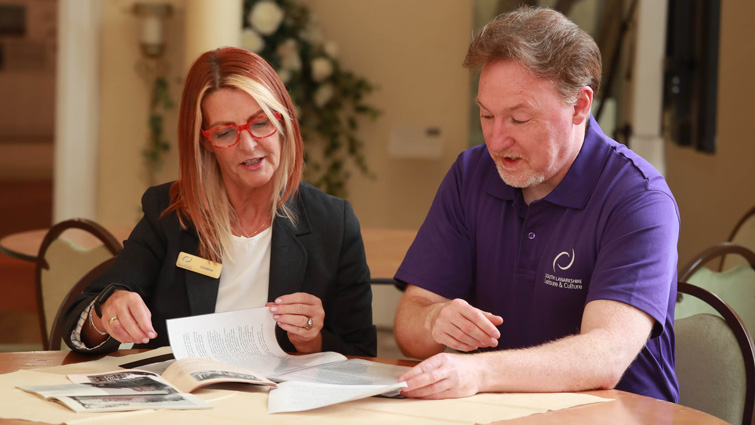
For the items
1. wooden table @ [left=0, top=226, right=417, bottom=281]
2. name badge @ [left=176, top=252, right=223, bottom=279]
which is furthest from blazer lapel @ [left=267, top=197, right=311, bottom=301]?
wooden table @ [left=0, top=226, right=417, bottom=281]

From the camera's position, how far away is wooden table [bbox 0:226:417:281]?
9.45 ft

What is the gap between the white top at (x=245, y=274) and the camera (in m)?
1.90

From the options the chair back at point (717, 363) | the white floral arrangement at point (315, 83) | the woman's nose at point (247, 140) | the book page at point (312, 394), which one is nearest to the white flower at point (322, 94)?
the white floral arrangement at point (315, 83)

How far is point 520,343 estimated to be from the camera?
1.79 m

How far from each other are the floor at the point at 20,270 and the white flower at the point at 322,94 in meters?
1.99

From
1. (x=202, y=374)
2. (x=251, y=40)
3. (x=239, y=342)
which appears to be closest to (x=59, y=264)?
(x=239, y=342)

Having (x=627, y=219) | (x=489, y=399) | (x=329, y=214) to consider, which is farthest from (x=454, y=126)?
(x=489, y=399)

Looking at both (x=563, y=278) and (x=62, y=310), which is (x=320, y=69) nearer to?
(x=62, y=310)

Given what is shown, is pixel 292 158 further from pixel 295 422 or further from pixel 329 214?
pixel 295 422

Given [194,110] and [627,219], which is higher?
[194,110]

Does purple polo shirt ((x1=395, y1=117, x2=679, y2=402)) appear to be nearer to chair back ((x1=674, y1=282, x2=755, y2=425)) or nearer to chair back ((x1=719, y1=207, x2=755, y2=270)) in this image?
chair back ((x1=674, y1=282, x2=755, y2=425))

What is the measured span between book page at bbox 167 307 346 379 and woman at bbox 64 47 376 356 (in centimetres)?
14

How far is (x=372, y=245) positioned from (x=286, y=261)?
147 centimetres

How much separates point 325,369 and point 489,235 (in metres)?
0.52
